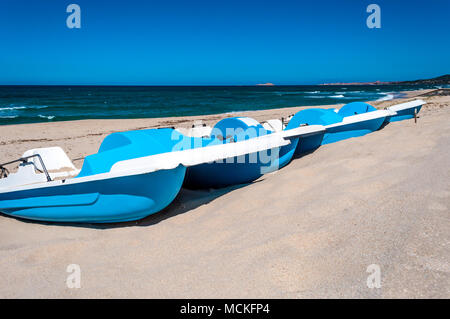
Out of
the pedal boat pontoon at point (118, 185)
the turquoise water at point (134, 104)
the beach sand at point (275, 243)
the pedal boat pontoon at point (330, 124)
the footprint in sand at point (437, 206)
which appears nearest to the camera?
the beach sand at point (275, 243)

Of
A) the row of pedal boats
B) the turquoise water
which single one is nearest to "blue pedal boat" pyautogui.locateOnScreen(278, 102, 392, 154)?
the row of pedal boats

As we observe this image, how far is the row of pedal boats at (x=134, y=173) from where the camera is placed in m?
2.86

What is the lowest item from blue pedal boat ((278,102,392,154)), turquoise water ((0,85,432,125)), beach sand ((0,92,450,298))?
beach sand ((0,92,450,298))

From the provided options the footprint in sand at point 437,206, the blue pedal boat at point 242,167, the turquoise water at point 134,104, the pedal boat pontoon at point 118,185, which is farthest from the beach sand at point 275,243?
the turquoise water at point 134,104

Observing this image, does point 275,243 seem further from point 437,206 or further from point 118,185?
point 118,185

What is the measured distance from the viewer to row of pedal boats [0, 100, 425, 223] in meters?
2.86

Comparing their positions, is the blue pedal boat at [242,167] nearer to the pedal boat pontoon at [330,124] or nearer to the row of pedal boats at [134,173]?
the row of pedal boats at [134,173]

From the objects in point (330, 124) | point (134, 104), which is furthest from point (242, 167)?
point (134, 104)

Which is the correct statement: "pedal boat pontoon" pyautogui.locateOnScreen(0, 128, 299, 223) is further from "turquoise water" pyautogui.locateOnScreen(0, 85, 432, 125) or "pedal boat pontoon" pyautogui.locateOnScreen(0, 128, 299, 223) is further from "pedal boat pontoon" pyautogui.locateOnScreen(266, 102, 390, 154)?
"turquoise water" pyautogui.locateOnScreen(0, 85, 432, 125)

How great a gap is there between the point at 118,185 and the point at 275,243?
1530mm

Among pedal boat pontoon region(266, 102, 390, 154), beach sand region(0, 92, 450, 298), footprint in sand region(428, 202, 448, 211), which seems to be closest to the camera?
beach sand region(0, 92, 450, 298)

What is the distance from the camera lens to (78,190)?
2969 millimetres

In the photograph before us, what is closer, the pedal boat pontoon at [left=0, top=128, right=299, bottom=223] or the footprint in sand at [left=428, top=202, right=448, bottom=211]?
the footprint in sand at [left=428, top=202, right=448, bottom=211]

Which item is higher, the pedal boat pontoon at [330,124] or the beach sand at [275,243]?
the pedal boat pontoon at [330,124]
